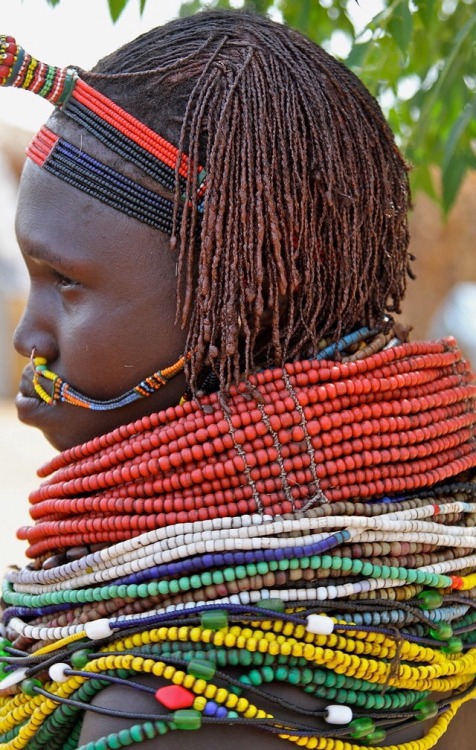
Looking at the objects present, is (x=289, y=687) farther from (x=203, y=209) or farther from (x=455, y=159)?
(x=455, y=159)

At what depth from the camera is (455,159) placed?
2242 mm

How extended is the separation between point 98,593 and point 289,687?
12.2 inches

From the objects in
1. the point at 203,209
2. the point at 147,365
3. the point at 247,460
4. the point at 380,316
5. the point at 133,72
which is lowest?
the point at 247,460

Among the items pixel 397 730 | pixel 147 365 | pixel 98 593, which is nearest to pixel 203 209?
pixel 147 365

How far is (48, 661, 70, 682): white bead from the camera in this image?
130cm

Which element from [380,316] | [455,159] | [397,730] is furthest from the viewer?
[455,159]

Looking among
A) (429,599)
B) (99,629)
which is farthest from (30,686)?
(429,599)

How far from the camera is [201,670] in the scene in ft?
3.92

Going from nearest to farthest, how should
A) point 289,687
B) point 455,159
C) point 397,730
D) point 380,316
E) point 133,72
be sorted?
1. point 289,687
2. point 397,730
3. point 133,72
4. point 380,316
5. point 455,159

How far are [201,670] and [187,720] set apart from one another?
0.06 metres

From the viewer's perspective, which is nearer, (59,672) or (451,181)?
(59,672)

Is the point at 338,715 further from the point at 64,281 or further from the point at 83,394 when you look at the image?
the point at 64,281

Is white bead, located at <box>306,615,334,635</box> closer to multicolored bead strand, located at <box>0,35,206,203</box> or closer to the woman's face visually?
the woman's face

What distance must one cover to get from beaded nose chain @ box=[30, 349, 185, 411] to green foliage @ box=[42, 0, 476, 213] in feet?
2.53
